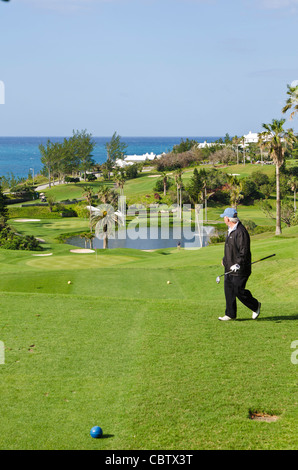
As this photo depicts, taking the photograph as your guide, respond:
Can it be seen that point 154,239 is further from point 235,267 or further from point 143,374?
point 143,374

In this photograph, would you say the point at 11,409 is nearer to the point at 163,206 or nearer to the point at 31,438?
the point at 31,438

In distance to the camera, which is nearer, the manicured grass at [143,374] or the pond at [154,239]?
the manicured grass at [143,374]

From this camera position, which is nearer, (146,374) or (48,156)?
(146,374)

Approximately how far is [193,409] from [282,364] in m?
2.74

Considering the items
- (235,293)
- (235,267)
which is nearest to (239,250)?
(235,267)

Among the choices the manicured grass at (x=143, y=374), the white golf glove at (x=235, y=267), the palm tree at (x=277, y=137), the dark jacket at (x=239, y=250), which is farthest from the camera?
the palm tree at (x=277, y=137)

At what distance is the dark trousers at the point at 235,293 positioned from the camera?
13.0 meters

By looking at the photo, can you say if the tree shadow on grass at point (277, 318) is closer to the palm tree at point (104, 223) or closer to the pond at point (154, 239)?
the pond at point (154, 239)

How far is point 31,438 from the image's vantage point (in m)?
7.62

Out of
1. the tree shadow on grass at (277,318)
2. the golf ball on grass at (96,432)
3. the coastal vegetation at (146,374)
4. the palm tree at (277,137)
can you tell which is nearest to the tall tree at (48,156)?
the palm tree at (277,137)

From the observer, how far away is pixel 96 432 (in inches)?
299

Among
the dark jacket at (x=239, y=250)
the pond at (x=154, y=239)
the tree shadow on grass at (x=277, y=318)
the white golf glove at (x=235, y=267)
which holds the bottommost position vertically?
the pond at (x=154, y=239)

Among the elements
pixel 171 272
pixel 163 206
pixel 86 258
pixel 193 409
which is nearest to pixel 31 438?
pixel 193 409

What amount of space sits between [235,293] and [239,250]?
111 centimetres
